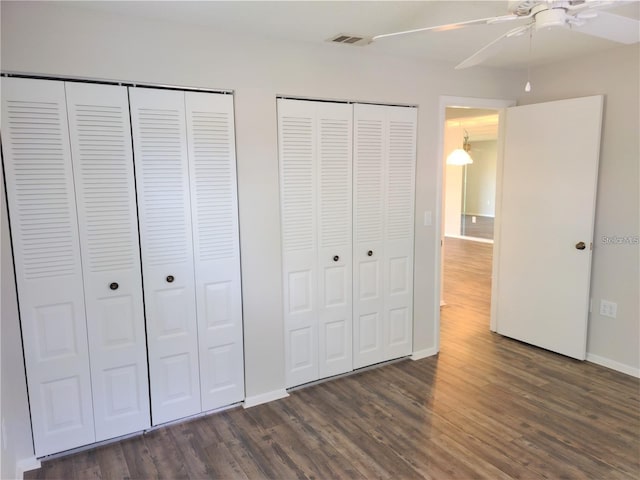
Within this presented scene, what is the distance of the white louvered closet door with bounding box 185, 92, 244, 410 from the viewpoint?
2557 mm

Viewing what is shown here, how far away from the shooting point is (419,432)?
2576 mm

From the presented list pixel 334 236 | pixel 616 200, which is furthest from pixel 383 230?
pixel 616 200

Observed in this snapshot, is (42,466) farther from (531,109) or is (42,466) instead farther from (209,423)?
(531,109)

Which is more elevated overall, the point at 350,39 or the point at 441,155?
the point at 350,39

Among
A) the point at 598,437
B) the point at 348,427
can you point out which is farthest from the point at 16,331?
the point at 598,437

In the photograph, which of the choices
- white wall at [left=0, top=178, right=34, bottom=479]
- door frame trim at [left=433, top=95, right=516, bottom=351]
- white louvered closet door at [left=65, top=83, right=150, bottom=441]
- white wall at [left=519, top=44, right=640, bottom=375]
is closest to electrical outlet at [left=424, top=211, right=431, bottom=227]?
door frame trim at [left=433, top=95, right=516, bottom=351]

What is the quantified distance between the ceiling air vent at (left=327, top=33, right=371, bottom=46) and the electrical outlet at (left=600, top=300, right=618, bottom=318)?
2699 mm

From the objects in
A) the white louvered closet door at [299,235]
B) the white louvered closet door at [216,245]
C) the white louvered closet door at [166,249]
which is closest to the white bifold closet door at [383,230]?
the white louvered closet door at [299,235]

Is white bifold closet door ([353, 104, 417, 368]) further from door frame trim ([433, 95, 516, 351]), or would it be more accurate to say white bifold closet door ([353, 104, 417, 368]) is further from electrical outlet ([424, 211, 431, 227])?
door frame trim ([433, 95, 516, 351])

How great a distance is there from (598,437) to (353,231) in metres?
1.96

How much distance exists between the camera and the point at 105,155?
7.63 ft

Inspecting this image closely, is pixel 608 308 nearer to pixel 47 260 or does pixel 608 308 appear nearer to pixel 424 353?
pixel 424 353

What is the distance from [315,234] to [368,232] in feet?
1.51

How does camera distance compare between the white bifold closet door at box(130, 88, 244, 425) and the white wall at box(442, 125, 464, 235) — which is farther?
the white wall at box(442, 125, 464, 235)
